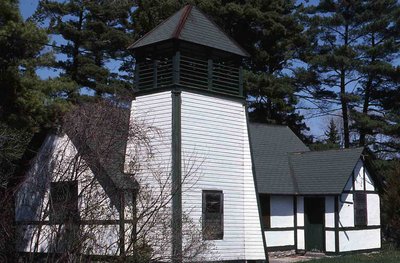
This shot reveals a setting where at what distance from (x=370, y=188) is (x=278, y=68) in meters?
15.8

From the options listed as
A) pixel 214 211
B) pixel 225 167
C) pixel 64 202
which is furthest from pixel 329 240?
pixel 64 202

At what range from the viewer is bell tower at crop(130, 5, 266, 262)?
18344 millimetres

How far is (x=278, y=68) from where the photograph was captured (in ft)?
135

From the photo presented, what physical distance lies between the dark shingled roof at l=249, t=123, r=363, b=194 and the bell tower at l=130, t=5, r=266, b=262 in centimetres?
391

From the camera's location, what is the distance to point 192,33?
19406 mm

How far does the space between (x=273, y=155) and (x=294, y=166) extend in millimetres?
1040

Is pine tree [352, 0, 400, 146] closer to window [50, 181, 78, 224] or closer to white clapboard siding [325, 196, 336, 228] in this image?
white clapboard siding [325, 196, 336, 228]

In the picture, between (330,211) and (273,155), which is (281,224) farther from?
(273,155)

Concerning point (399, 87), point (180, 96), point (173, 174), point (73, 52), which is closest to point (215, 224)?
point (173, 174)

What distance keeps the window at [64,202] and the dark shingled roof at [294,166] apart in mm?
11742

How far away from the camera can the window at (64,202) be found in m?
11.8

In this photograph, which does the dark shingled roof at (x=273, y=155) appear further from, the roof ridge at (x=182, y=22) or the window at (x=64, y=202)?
the window at (x=64, y=202)

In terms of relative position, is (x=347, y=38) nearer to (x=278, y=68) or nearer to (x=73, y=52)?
(x=278, y=68)

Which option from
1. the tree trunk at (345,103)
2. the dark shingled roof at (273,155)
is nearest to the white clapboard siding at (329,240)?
the dark shingled roof at (273,155)
